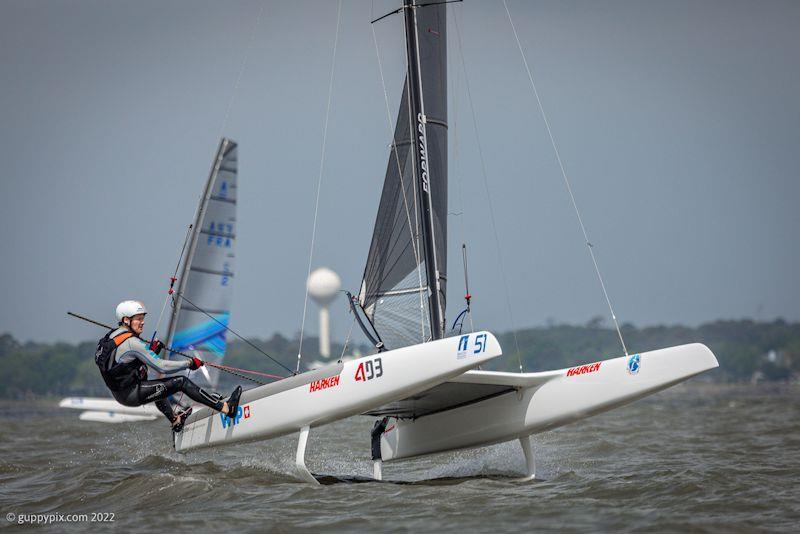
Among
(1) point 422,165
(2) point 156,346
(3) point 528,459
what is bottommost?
(3) point 528,459

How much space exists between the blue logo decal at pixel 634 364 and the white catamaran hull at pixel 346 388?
119cm

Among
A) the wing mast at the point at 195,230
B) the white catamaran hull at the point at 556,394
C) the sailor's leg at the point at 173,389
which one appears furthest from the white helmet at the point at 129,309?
the wing mast at the point at 195,230

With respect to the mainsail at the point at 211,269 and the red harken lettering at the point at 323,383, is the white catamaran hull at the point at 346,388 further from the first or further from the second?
the mainsail at the point at 211,269

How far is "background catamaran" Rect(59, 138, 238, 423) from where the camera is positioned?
42.2 ft

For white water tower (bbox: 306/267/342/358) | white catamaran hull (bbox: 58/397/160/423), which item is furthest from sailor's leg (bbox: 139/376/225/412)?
white water tower (bbox: 306/267/342/358)

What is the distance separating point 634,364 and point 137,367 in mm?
3391

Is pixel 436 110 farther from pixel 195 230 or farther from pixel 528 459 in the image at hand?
pixel 195 230

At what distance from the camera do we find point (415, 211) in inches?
319

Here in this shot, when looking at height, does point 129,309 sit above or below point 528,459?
above

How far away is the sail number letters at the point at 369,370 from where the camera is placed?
20.8 feet

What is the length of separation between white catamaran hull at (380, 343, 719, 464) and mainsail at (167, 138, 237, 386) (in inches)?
237

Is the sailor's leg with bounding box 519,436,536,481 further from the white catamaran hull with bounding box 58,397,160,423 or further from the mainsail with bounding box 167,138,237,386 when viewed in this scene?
the white catamaran hull with bounding box 58,397,160,423

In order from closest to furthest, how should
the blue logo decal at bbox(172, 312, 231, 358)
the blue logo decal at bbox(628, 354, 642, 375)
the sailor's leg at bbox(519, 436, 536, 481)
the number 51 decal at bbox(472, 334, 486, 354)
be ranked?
the number 51 decal at bbox(472, 334, 486, 354) < the blue logo decal at bbox(628, 354, 642, 375) < the sailor's leg at bbox(519, 436, 536, 481) < the blue logo decal at bbox(172, 312, 231, 358)

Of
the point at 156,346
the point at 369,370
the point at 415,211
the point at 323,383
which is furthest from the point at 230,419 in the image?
the point at 415,211
